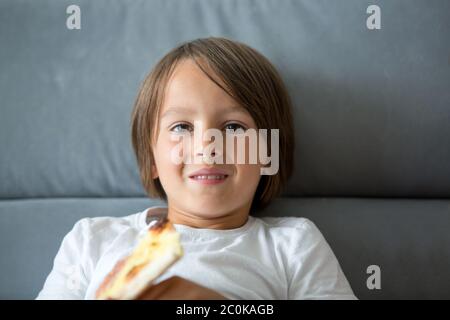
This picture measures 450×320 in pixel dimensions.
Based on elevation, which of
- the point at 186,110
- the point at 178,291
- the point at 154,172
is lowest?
the point at 178,291

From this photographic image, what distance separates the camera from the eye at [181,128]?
2.56ft

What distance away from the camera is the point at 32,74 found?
0.99 metres

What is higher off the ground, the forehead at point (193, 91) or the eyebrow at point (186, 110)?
the forehead at point (193, 91)

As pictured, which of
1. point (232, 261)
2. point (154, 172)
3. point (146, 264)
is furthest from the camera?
point (154, 172)

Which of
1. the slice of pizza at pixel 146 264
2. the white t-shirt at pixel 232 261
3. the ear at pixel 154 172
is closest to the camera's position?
the slice of pizza at pixel 146 264

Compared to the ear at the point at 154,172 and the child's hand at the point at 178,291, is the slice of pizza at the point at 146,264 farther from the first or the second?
the ear at the point at 154,172

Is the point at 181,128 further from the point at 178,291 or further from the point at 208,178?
the point at 178,291

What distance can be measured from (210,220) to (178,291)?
6.5 inches

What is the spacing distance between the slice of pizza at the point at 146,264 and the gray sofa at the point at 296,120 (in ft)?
0.96

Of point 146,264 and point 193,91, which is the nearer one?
point 146,264

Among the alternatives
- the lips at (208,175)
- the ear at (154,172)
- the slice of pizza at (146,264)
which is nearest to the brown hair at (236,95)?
the ear at (154,172)

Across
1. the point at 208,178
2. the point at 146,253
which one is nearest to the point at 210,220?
the point at 208,178

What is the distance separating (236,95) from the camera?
791mm
